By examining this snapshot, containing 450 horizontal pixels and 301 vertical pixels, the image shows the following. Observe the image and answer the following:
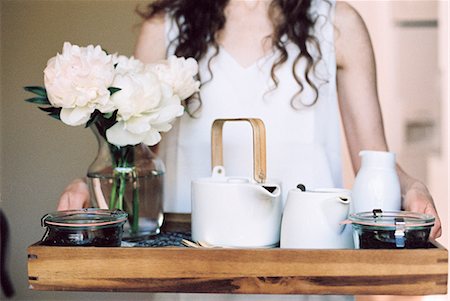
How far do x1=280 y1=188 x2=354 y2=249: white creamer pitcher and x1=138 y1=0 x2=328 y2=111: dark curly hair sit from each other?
1.96 feet

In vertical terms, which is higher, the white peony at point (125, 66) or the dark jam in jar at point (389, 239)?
the white peony at point (125, 66)

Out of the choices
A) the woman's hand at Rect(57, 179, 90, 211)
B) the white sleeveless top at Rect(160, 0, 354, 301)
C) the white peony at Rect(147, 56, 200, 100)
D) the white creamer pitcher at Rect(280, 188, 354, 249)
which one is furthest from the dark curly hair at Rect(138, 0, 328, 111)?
the white creamer pitcher at Rect(280, 188, 354, 249)

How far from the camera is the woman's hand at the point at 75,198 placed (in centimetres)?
124

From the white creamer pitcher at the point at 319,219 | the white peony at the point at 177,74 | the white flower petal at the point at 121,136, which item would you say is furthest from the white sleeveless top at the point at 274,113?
the white creamer pitcher at the point at 319,219

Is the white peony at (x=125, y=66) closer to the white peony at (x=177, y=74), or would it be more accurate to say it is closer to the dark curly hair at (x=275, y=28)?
the white peony at (x=177, y=74)

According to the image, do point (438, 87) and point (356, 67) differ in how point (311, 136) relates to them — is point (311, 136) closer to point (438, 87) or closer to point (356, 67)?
point (356, 67)

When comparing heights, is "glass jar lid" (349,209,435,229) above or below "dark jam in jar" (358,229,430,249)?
above

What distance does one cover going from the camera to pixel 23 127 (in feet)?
6.84

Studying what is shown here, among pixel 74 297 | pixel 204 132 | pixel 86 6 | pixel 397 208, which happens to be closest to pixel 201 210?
pixel 397 208

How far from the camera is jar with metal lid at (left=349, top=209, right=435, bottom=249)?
37.9 inches

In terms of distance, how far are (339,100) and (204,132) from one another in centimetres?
35

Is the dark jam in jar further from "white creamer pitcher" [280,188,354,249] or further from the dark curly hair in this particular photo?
the dark curly hair

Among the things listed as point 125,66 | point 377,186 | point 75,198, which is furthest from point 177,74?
point 377,186

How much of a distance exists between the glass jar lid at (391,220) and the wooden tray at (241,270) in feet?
0.13
